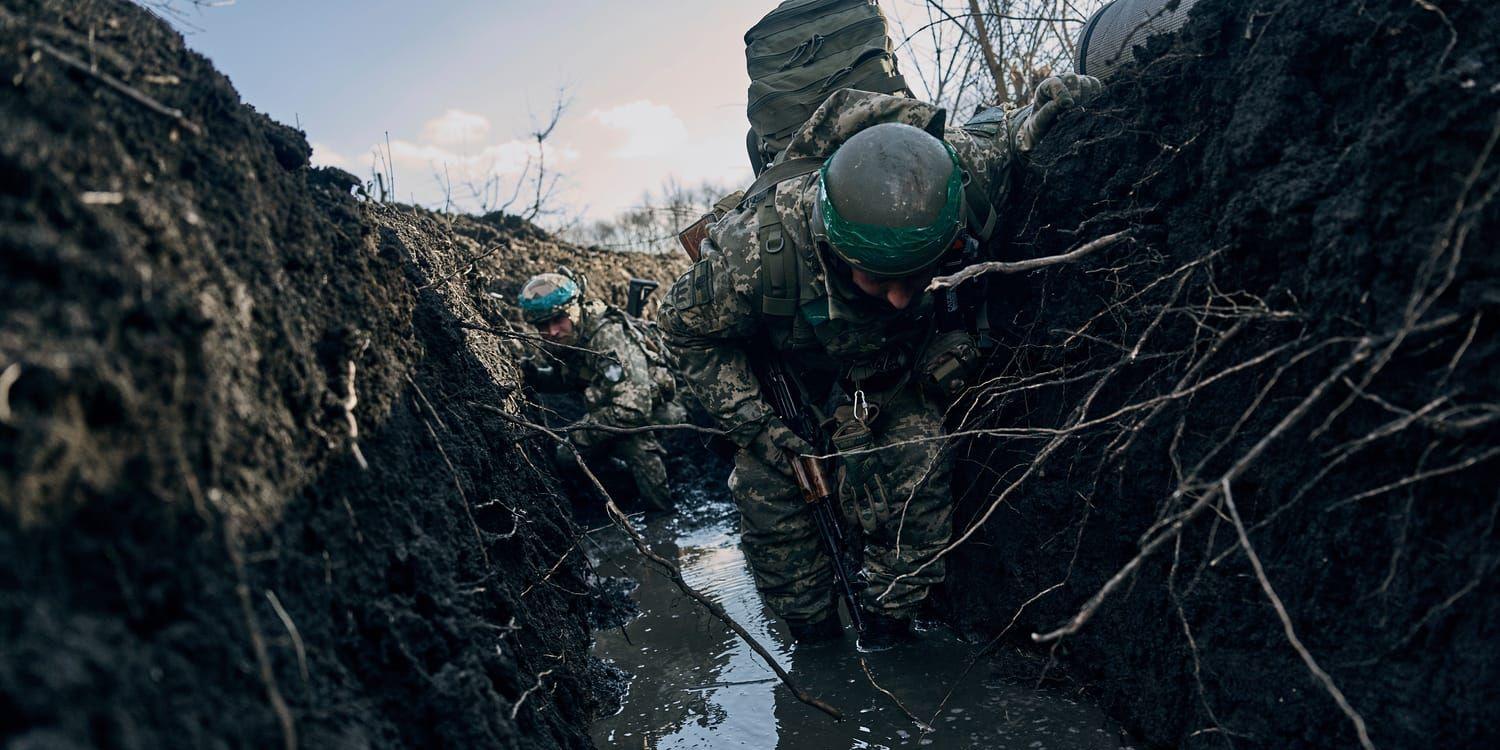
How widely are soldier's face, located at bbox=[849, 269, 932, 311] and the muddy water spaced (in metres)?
1.36

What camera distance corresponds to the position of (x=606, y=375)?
21.1 ft

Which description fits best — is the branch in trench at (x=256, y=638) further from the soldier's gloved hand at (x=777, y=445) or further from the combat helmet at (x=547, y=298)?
the combat helmet at (x=547, y=298)

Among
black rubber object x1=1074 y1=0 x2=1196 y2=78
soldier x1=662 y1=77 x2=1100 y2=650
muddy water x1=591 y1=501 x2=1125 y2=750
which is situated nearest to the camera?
muddy water x1=591 y1=501 x2=1125 y2=750

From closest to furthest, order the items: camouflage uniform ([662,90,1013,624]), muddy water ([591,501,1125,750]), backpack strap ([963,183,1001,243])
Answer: muddy water ([591,501,1125,750])
backpack strap ([963,183,1001,243])
camouflage uniform ([662,90,1013,624])

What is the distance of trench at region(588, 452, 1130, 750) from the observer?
283 centimetres

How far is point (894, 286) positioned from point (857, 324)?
0.82ft

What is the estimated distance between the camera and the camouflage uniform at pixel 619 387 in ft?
21.1

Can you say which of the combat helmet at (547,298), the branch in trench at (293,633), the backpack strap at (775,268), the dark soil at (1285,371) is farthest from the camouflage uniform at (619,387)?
the branch in trench at (293,633)

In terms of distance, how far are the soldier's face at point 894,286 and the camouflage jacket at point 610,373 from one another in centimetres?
336

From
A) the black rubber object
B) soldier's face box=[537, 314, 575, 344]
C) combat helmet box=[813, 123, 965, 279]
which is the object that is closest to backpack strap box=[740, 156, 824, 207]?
combat helmet box=[813, 123, 965, 279]

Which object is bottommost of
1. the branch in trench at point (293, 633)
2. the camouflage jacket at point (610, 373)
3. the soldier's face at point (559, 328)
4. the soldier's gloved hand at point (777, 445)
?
the soldier's gloved hand at point (777, 445)

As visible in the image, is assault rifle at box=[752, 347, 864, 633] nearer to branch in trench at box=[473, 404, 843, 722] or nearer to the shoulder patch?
the shoulder patch

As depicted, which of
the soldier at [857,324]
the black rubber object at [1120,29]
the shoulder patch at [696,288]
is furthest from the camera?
the shoulder patch at [696,288]

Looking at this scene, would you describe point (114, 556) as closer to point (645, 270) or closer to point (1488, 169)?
point (1488, 169)
